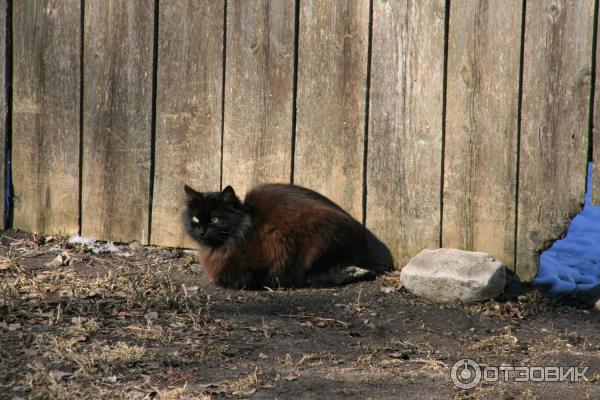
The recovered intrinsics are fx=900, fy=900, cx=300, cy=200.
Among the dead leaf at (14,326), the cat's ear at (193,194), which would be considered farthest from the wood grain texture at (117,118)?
the dead leaf at (14,326)

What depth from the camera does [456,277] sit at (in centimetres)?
511

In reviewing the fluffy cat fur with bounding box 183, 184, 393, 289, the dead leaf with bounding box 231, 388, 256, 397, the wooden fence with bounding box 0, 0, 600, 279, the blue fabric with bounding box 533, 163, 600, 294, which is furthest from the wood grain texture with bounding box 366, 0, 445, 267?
the dead leaf with bounding box 231, 388, 256, 397

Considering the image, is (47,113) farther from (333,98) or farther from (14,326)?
(14,326)

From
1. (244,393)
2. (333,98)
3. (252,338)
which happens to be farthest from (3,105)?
(244,393)

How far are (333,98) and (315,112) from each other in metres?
0.15

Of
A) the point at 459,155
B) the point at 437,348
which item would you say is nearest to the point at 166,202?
the point at 459,155

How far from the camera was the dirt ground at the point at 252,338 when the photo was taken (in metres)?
3.86

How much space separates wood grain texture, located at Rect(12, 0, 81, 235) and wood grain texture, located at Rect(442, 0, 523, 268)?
2.63 meters

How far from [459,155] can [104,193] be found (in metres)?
2.49

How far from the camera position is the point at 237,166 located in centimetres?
597

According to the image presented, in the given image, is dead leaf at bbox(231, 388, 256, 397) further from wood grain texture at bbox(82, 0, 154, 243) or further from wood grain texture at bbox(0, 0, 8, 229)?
wood grain texture at bbox(0, 0, 8, 229)

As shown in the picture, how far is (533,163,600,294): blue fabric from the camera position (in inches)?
219

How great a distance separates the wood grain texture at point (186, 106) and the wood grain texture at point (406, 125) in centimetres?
108

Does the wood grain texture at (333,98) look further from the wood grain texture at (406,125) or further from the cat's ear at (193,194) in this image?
the cat's ear at (193,194)
